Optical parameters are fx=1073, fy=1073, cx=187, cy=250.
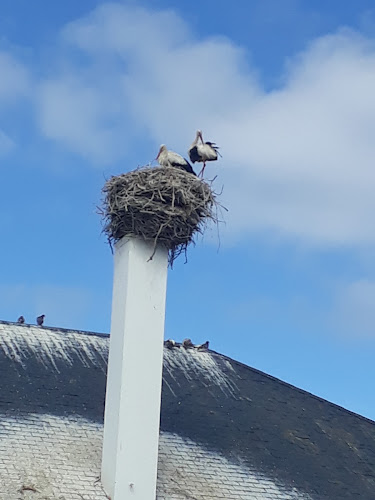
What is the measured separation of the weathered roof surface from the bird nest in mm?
2739

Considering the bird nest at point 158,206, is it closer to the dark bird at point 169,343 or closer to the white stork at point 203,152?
the white stork at point 203,152

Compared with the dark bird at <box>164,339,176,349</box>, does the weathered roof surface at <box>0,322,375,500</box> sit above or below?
below

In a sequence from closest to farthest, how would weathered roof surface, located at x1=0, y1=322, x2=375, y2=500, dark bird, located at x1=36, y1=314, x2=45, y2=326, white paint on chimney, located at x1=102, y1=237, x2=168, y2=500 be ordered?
white paint on chimney, located at x1=102, y1=237, x2=168, y2=500 → weathered roof surface, located at x1=0, y1=322, x2=375, y2=500 → dark bird, located at x1=36, y1=314, x2=45, y2=326

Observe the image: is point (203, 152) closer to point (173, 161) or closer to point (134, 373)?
point (173, 161)

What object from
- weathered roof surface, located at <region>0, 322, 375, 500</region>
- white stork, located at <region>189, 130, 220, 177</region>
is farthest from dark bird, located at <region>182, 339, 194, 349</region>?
white stork, located at <region>189, 130, 220, 177</region>

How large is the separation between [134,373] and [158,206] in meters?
2.40

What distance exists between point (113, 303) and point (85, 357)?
295 cm

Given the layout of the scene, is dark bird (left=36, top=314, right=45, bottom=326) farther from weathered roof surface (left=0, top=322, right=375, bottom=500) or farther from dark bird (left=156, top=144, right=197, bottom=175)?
dark bird (left=156, top=144, right=197, bottom=175)

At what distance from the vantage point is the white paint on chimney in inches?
556

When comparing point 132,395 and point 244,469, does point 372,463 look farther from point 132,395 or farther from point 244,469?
point 132,395

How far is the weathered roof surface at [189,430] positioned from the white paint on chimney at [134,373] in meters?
0.45

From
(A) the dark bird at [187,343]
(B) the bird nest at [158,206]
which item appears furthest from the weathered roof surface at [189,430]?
(B) the bird nest at [158,206]

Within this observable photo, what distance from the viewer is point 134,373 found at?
1453 cm

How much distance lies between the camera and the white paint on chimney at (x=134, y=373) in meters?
14.1
